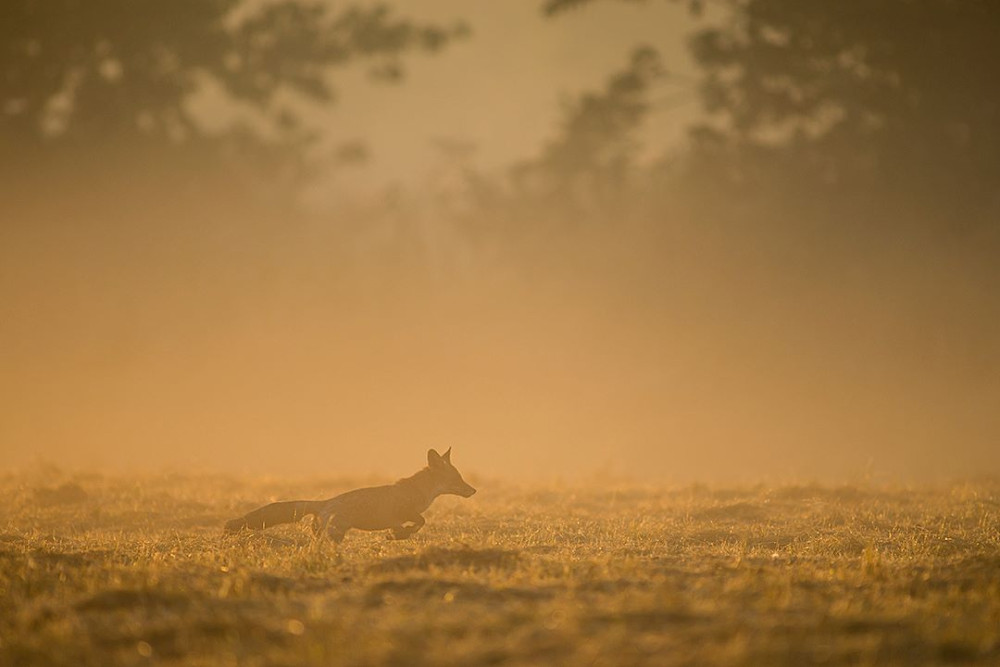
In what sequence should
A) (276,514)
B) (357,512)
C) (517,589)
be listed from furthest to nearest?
(276,514), (357,512), (517,589)

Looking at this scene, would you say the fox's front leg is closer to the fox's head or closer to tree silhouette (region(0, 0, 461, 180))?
the fox's head

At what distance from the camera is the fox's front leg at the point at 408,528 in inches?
462

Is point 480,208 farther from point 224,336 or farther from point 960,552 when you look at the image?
point 960,552

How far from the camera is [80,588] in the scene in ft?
Result: 28.0

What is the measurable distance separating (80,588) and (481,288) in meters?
41.5

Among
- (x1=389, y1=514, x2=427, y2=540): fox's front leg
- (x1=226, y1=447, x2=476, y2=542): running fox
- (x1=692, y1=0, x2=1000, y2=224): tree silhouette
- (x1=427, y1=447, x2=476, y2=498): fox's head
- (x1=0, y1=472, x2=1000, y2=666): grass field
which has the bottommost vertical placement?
(x1=0, y1=472, x2=1000, y2=666): grass field

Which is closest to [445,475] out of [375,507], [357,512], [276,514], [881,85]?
[375,507]

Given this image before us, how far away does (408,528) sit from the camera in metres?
11.9

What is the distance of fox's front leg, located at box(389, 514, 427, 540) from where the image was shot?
11.7 m

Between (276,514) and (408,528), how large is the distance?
1490mm

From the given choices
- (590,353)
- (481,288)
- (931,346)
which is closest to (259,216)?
(481,288)

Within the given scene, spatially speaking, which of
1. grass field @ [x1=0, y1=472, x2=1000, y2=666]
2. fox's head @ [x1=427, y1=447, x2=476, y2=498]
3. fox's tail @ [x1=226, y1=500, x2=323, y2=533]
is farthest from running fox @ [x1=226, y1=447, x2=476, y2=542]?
fox's head @ [x1=427, y1=447, x2=476, y2=498]

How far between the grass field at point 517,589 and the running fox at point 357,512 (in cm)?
18

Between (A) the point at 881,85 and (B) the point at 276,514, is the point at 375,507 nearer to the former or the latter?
(B) the point at 276,514
